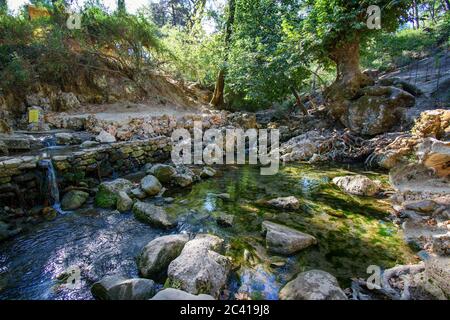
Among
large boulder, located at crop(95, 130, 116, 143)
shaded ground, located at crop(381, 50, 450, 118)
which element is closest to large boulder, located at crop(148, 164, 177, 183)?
large boulder, located at crop(95, 130, 116, 143)

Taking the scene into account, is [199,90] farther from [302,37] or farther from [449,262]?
[449,262]

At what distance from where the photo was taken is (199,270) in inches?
101

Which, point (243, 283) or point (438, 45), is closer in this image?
point (243, 283)

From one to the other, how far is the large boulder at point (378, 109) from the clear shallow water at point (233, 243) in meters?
5.01

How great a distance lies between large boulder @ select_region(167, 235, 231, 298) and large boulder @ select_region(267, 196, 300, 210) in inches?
83.3

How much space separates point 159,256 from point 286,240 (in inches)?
66.1

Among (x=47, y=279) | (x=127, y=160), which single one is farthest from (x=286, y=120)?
(x=47, y=279)

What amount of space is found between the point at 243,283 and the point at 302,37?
31.4 feet

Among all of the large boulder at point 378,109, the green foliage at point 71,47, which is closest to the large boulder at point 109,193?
the green foliage at point 71,47

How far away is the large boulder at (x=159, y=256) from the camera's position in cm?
286

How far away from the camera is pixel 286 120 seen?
13016 millimetres

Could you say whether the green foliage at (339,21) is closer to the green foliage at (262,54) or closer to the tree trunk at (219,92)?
the green foliage at (262,54)

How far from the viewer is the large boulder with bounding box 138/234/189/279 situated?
9.37 ft

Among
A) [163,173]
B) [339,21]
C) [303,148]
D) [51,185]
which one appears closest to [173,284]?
[51,185]
